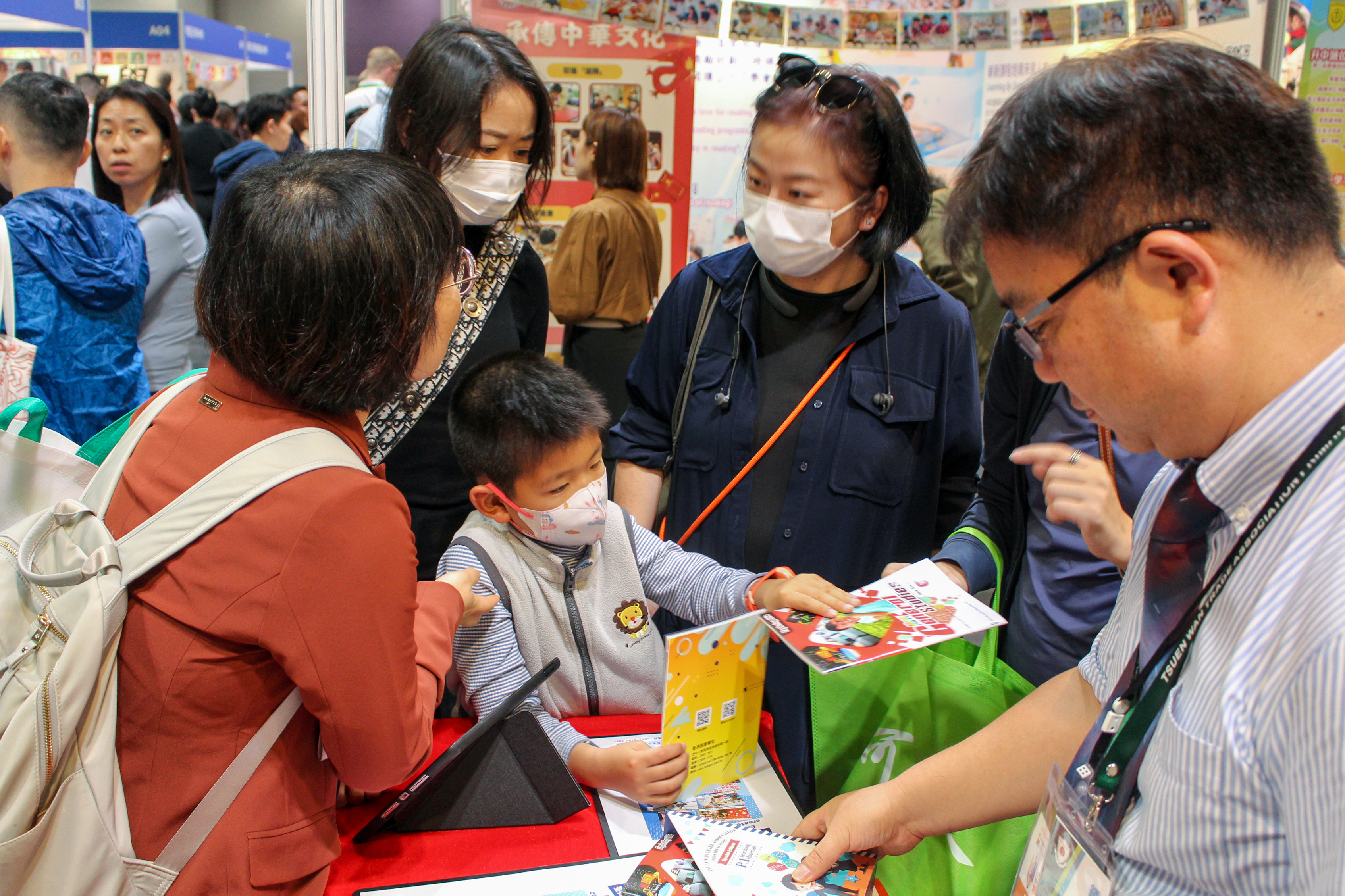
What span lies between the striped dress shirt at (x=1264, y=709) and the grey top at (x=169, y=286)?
12.5 feet

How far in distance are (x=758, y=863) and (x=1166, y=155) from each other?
3.29 ft

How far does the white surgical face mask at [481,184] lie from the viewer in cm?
209

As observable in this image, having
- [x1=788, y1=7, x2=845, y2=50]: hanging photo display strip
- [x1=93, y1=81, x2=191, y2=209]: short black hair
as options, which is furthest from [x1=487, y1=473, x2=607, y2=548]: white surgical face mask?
[x1=788, y1=7, x2=845, y2=50]: hanging photo display strip

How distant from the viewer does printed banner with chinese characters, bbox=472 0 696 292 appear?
4133mm

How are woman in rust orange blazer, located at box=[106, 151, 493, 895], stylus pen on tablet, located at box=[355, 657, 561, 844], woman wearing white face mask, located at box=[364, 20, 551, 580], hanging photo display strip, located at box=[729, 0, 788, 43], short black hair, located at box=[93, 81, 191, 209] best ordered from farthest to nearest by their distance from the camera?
hanging photo display strip, located at box=[729, 0, 788, 43]
short black hair, located at box=[93, 81, 191, 209]
woman wearing white face mask, located at box=[364, 20, 551, 580]
stylus pen on tablet, located at box=[355, 657, 561, 844]
woman in rust orange blazer, located at box=[106, 151, 493, 895]

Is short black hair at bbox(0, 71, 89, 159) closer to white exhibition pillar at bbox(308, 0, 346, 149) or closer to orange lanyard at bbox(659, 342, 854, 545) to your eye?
white exhibition pillar at bbox(308, 0, 346, 149)

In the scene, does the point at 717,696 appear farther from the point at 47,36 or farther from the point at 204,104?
the point at 204,104

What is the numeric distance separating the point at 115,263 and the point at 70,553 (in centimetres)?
263

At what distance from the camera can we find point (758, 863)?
4.08 ft

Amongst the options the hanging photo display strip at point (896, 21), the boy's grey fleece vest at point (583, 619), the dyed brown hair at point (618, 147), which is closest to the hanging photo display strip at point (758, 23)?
the hanging photo display strip at point (896, 21)

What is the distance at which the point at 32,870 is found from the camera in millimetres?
987

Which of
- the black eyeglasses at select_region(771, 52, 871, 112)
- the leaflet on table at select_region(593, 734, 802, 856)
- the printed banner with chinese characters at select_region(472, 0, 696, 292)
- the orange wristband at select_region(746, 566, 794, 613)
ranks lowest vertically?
the leaflet on table at select_region(593, 734, 802, 856)

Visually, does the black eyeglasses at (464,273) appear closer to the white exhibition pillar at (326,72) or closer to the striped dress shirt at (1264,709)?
the striped dress shirt at (1264,709)

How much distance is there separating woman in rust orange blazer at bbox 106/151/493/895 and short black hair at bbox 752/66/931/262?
3.22ft
